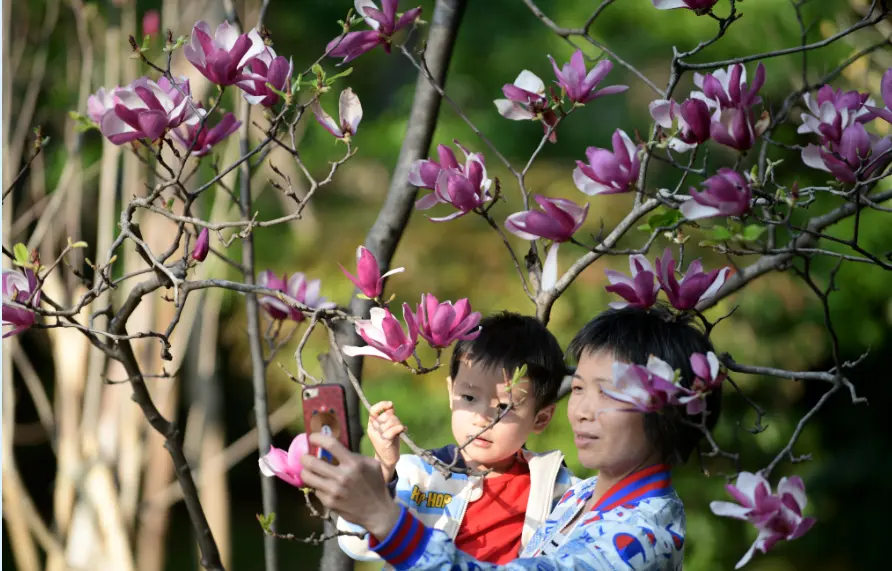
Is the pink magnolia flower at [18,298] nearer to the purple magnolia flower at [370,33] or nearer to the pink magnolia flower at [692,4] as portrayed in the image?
the purple magnolia flower at [370,33]

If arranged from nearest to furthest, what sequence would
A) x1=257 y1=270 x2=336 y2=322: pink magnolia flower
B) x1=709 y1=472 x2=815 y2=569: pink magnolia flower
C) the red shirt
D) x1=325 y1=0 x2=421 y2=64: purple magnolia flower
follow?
x1=709 y1=472 x2=815 y2=569: pink magnolia flower, x1=325 y1=0 x2=421 y2=64: purple magnolia flower, the red shirt, x1=257 y1=270 x2=336 y2=322: pink magnolia flower

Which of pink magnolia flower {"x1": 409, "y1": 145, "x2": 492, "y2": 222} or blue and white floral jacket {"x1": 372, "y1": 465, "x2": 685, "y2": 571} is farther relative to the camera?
pink magnolia flower {"x1": 409, "y1": 145, "x2": 492, "y2": 222}

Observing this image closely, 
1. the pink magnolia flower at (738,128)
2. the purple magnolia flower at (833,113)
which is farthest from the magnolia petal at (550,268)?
the purple magnolia flower at (833,113)

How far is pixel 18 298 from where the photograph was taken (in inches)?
47.3

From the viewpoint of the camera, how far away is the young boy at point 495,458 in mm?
1346

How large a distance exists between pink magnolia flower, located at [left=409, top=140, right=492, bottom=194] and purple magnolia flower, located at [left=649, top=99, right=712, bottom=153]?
0.22m

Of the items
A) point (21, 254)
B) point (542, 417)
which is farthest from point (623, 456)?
point (21, 254)

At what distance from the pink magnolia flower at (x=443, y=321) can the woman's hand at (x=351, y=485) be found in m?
0.26

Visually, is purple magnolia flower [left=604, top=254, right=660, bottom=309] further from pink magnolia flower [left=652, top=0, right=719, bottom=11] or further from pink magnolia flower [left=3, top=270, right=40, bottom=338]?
pink magnolia flower [left=3, top=270, right=40, bottom=338]

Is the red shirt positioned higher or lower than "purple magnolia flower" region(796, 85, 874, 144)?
lower

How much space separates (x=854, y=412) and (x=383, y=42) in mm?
6383

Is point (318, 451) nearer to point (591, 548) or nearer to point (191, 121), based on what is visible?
point (591, 548)

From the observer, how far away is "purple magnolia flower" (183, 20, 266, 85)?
1159mm

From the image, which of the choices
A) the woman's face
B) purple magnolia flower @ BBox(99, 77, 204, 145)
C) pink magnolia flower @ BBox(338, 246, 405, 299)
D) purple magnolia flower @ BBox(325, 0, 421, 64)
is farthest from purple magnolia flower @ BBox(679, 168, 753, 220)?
purple magnolia flower @ BBox(99, 77, 204, 145)
